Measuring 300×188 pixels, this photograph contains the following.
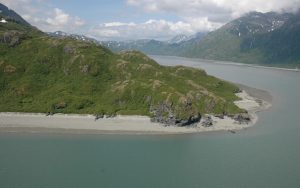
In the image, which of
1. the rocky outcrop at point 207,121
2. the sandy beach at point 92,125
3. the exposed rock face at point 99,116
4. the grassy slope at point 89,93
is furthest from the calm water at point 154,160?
the grassy slope at point 89,93

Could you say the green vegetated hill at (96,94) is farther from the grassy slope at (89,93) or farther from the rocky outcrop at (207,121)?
the rocky outcrop at (207,121)

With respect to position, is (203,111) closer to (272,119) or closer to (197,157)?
→ (272,119)

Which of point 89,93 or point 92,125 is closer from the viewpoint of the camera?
point 92,125

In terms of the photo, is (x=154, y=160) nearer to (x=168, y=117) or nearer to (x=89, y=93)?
(x=168, y=117)

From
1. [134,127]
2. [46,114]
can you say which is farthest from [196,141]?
[46,114]

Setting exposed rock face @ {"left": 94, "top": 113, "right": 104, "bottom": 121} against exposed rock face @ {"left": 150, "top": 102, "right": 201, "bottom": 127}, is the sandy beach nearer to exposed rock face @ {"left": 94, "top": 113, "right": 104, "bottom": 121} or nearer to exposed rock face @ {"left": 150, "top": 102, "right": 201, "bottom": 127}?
exposed rock face @ {"left": 94, "top": 113, "right": 104, "bottom": 121}

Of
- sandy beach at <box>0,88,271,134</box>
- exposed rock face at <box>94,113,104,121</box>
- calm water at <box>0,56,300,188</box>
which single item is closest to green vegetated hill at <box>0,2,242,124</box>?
exposed rock face at <box>94,113,104,121</box>

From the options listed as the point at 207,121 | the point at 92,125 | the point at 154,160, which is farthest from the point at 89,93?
the point at 154,160
